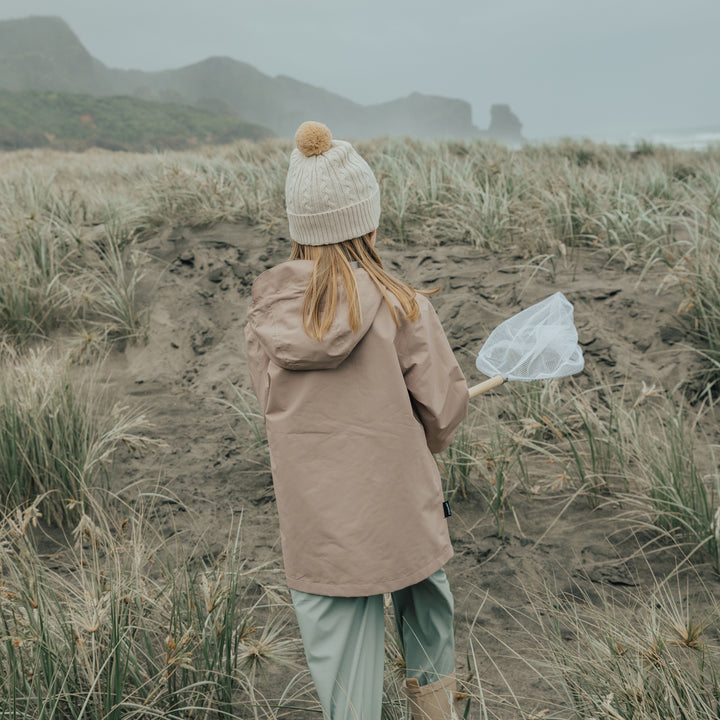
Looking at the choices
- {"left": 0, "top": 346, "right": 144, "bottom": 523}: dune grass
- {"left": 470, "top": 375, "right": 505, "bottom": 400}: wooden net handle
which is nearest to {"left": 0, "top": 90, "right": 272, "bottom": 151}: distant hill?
{"left": 0, "top": 346, "right": 144, "bottom": 523}: dune grass

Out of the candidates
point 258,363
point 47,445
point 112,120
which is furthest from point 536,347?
point 112,120

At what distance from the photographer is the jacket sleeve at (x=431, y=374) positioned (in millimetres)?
1932

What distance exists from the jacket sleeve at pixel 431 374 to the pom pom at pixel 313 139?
19.4 inches

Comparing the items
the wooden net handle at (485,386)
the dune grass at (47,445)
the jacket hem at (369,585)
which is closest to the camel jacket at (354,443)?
the jacket hem at (369,585)

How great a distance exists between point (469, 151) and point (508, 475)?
853 centimetres

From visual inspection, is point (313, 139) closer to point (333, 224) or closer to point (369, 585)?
point (333, 224)

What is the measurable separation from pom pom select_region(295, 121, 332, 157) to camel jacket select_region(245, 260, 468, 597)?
307 millimetres

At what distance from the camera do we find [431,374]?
1.94 m

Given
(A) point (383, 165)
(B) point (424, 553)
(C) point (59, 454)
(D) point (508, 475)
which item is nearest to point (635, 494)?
(D) point (508, 475)

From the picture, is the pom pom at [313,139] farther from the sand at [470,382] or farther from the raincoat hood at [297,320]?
the sand at [470,382]

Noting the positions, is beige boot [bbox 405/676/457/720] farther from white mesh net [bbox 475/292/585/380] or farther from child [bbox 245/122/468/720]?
white mesh net [bbox 475/292/585/380]

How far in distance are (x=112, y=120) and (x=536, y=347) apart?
2690 inches

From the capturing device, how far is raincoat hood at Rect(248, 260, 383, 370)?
180 centimetres

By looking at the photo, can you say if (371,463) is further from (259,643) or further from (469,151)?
(469,151)
